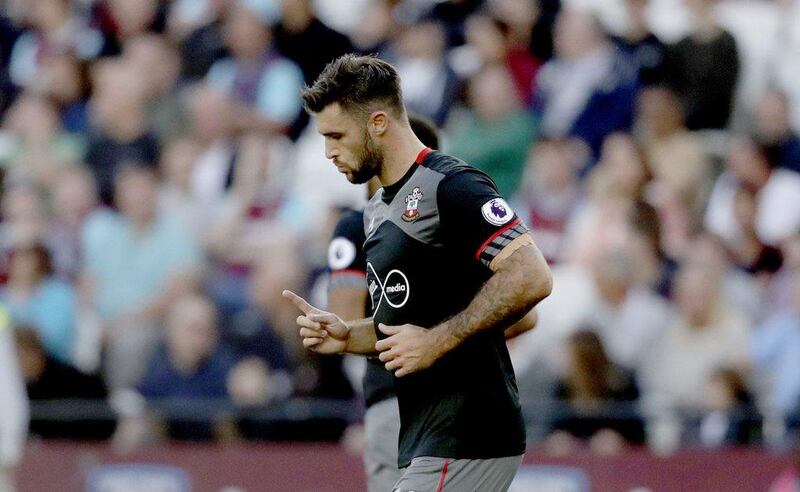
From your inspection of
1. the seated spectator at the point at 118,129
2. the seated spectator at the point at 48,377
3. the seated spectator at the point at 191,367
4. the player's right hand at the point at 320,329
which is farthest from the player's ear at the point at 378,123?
the seated spectator at the point at 118,129

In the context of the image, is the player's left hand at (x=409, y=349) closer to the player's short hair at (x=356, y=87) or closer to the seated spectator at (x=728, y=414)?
the player's short hair at (x=356, y=87)

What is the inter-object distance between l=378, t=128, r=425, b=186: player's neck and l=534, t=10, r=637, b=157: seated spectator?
6.32m

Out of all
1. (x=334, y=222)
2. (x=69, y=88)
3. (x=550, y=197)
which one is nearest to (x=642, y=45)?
(x=550, y=197)

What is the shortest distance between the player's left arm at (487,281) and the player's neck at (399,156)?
0.95ft

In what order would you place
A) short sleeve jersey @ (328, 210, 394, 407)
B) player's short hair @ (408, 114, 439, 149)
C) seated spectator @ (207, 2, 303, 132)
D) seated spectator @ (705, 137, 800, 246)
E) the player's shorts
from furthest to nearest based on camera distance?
seated spectator @ (207, 2, 303, 132)
seated spectator @ (705, 137, 800, 246)
player's short hair @ (408, 114, 439, 149)
the player's shorts
short sleeve jersey @ (328, 210, 394, 407)

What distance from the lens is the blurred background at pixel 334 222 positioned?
9.67 meters

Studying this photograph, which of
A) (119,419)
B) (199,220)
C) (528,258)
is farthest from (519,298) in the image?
(199,220)

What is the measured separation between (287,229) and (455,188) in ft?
22.2

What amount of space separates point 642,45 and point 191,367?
442 cm

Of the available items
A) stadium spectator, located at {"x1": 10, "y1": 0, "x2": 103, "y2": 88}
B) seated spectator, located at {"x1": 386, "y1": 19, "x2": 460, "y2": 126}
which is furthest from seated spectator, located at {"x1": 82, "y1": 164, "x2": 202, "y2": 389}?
stadium spectator, located at {"x1": 10, "y1": 0, "x2": 103, "y2": 88}

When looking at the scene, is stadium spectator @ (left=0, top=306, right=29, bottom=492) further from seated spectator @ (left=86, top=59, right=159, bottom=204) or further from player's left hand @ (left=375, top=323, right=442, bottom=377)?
player's left hand @ (left=375, top=323, right=442, bottom=377)

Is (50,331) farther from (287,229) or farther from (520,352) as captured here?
(520,352)

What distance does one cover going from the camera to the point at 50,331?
11.8 m

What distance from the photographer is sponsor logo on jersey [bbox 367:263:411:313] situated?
17.8 feet
